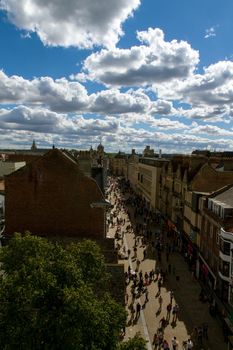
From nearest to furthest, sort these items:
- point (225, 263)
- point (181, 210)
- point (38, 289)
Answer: point (38, 289) → point (225, 263) → point (181, 210)

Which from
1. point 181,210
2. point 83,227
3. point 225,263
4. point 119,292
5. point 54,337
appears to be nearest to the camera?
point 54,337

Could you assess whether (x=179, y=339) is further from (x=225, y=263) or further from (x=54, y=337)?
(x=54, y=337)

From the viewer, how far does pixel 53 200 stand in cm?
3791

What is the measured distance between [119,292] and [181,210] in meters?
29.1

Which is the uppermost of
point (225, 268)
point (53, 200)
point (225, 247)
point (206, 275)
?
point (53, 200)

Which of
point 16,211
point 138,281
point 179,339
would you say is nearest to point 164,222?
point 138,281

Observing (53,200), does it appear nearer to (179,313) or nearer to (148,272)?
(148,272)

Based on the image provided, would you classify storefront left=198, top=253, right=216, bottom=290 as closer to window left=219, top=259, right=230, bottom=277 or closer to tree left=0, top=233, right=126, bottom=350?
window left=219, top=259, right=230, bottom=277

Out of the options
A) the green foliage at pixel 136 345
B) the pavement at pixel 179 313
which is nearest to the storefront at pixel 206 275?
the pavement at pixel 179 313

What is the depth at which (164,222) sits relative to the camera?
68.1m

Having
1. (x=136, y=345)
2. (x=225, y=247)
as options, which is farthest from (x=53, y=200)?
(x=136, y=345)

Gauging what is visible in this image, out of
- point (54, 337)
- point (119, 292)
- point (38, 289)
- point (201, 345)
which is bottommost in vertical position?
point (201, 345)

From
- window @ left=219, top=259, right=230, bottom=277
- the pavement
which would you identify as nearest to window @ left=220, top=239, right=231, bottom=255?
window @ left=219, top=259, right=230, bottom=277

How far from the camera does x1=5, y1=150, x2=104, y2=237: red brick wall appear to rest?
123ft
